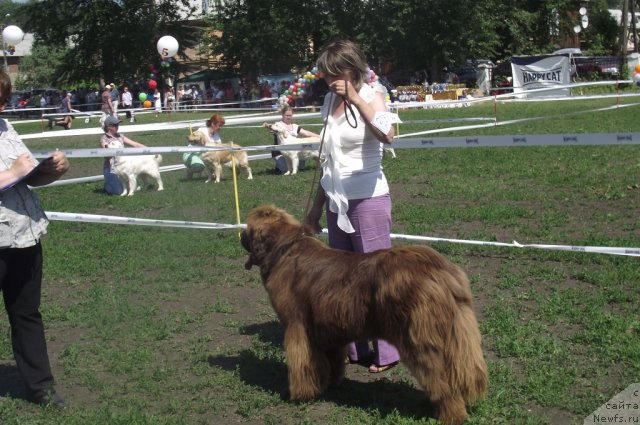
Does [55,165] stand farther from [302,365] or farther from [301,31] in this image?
[301,31]

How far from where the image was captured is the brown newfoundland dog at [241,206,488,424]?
3625 mm

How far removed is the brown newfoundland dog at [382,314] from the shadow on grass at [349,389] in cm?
20

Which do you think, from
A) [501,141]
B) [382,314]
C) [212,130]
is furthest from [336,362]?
[212,130]

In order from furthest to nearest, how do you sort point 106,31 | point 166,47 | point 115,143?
point 106,31
point 166,47
point 115,143

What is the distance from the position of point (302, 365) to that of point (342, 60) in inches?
70.3

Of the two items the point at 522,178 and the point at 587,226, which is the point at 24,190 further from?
the point at 522,178

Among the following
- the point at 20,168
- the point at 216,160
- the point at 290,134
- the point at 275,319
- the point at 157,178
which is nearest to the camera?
the point at 20,168

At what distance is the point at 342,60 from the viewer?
4156mm

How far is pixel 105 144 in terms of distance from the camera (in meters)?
12.5

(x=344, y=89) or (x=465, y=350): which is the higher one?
(x=344, y=89)

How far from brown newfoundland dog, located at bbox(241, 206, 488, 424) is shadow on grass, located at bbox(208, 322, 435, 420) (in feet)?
0.64

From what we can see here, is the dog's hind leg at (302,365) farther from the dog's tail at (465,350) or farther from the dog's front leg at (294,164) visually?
the dog's front leg at (294,164)

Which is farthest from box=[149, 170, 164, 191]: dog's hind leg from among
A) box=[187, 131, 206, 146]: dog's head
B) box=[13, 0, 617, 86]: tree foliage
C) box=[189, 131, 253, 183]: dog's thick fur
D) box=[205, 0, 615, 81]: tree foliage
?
box=[205, 0, 615, 81]: tree foliage

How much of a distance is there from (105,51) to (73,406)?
53.3 meters
